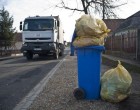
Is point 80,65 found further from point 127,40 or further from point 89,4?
point 89,4

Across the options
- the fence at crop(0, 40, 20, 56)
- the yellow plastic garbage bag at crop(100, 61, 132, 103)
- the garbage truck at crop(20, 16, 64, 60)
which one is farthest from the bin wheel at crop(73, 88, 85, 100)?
the fence at crop(0, 40, 20, 56)

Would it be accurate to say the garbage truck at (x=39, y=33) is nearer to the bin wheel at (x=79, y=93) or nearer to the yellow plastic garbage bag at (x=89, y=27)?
the yellow plastic garbage bag at (x=89, y=27)

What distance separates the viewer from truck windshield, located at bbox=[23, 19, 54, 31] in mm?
26719

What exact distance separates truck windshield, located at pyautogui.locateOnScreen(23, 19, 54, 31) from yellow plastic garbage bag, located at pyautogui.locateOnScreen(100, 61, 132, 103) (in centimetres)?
1903

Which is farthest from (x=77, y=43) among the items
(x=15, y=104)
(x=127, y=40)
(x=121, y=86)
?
(x=127, y=40)

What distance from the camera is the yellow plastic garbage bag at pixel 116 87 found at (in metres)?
7.80

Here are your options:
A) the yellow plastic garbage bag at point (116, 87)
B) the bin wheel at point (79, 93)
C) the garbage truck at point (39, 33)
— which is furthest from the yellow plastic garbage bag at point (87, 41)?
the garbage truck at point (39, 33)

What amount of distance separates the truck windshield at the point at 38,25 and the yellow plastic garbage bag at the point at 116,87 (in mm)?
19026

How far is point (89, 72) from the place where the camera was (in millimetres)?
8008

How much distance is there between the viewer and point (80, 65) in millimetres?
8078

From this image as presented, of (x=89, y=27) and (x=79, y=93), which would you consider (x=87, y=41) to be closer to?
(x=89, y=27)

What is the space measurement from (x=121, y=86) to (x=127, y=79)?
0.84 feet

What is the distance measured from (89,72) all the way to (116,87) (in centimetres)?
69

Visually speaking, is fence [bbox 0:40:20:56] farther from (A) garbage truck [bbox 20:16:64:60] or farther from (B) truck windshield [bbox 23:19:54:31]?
(B) truck windshield [bbox 23:19:54:31]
